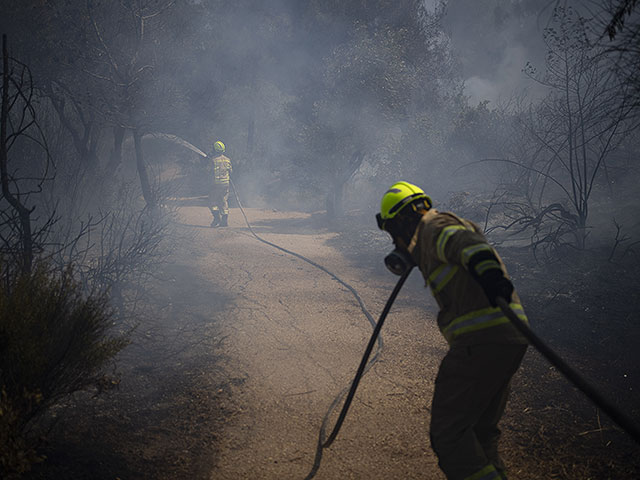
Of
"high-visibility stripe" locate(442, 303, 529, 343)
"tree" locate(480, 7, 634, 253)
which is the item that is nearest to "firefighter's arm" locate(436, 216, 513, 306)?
"high-visibility stripe" locate(442, 303, 529, 343)

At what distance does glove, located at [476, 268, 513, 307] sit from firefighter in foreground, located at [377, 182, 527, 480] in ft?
0.04

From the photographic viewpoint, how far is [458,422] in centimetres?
230

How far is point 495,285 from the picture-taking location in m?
2.05

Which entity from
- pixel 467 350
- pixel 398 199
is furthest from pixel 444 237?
pixel 467 350

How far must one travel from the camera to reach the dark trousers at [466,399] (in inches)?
88.8

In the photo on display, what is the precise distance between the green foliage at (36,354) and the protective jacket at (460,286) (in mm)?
2313

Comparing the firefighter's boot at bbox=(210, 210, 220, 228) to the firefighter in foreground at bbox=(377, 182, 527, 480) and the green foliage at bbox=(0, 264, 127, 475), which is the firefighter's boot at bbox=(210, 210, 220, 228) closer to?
the green foliage at bbox=(0, 264, 127, 475)

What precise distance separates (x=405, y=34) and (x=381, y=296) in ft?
39.0

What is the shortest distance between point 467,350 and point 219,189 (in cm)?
1202

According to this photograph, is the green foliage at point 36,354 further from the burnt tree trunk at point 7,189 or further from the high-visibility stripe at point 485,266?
the high-visibility stripe at point 485,266

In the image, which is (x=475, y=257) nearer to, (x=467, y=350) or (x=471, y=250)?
(x=471, y=250)

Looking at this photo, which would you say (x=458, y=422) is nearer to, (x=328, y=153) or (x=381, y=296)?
(x=381, y=296)

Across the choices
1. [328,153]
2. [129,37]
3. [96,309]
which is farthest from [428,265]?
[328,153]

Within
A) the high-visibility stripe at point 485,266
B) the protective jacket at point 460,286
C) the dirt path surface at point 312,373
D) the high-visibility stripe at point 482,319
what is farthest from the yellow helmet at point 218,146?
the high-visibility stripe at point 485,266
